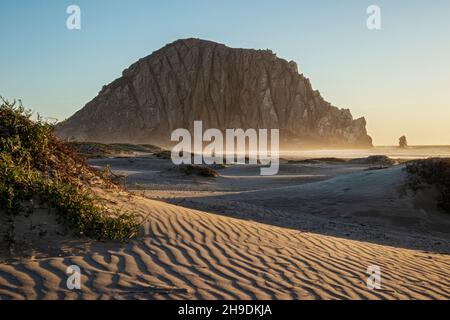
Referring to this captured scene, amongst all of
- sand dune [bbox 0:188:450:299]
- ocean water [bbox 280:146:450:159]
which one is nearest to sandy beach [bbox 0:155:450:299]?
sand dune [bbox 0:188:450:299]

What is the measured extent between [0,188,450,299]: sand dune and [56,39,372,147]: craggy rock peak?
124421 mm

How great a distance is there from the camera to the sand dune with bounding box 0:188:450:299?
219 inches

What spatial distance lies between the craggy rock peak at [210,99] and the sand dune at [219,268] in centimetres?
12442

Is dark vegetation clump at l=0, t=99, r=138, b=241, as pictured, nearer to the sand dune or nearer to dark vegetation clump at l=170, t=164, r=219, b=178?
the sand dune

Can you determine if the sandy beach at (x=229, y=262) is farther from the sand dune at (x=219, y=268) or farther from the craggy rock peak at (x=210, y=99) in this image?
the craggy rock peak at (x=210, y=99)

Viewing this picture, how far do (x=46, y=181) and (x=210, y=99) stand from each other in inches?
5150

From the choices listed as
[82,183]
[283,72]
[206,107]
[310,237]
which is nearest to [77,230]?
[82,183]

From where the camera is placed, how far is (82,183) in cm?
879

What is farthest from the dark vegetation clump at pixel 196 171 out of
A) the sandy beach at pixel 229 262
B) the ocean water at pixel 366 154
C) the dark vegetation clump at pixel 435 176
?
the ocean water at pixel 366 154

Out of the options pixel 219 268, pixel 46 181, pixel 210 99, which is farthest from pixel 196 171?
pixel 210 99

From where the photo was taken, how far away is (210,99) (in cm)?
13700

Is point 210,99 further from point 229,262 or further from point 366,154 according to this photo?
point 229,262

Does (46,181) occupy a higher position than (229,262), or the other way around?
(46,181)

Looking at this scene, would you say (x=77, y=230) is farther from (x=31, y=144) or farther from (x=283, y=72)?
(x=283, y=72)
